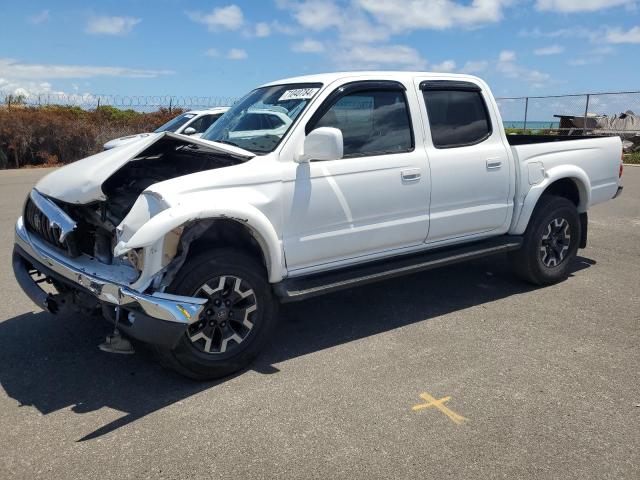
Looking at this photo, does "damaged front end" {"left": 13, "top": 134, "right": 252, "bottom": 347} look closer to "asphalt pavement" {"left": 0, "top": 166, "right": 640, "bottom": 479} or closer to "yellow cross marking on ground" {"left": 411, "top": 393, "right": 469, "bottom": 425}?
"asphalt pavement" {"left": 0, "top": 166, "right": 640, "bottom": 479}

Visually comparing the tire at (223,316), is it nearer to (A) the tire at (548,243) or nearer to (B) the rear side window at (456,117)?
(B) the rear side window at (456,117)

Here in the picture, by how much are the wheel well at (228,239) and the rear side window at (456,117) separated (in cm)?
185

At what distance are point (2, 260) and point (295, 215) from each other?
4.43m

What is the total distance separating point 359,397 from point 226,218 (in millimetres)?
1450

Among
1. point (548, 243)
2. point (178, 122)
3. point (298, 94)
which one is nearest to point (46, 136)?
point (178, 122)

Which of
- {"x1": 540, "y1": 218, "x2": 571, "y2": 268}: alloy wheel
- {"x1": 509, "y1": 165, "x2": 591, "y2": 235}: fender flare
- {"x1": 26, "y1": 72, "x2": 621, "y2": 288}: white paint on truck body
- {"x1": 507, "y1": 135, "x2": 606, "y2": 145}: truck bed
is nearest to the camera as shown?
{"x1": 26, "y1": 72, "x2": 621, "y2": 288}: white paint on truck body

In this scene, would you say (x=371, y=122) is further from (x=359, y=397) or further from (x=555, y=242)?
(x=555, y=242)

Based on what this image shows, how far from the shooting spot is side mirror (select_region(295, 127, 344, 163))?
4094 millimetres

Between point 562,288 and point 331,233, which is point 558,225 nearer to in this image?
point 562,288

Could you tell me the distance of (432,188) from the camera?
4.90m

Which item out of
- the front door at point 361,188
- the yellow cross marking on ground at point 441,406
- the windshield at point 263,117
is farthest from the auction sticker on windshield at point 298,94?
the yellow cross marking on ground at point 441,406

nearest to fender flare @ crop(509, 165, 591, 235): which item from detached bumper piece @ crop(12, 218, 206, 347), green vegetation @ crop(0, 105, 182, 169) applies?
detached bumper piece @ crop(12, 218, 206, 347)

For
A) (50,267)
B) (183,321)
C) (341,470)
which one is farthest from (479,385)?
(50,267)

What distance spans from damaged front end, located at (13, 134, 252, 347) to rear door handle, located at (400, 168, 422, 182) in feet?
4.43
